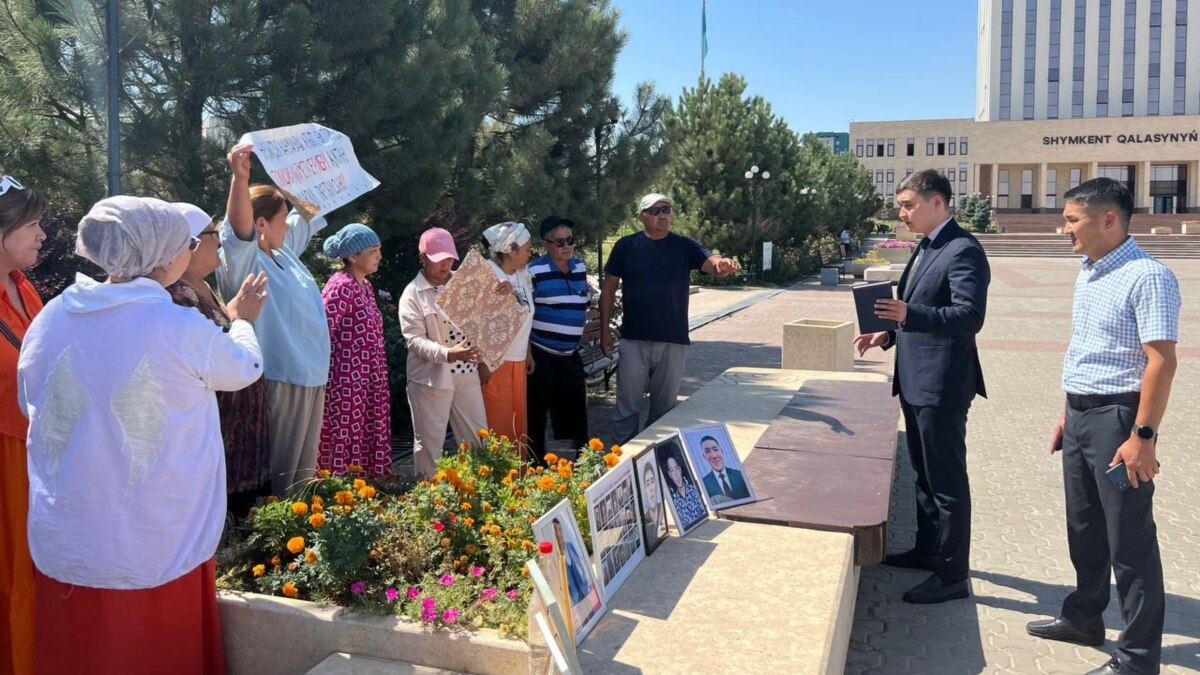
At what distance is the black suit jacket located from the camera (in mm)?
3947

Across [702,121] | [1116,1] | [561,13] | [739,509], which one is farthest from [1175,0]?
[739,509]

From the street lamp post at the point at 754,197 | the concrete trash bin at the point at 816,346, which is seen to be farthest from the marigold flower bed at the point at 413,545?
the street lamp post at the point at 754,197

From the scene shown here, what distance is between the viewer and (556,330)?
566 cm

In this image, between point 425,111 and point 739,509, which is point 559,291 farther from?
point 739,509

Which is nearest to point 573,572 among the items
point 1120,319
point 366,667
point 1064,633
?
point 366,667

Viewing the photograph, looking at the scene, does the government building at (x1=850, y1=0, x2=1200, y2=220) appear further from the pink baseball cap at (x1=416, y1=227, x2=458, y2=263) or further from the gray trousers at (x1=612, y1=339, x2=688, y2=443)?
the pink baseball cap at (x1=416, y1=227, x2=458, y2=263)

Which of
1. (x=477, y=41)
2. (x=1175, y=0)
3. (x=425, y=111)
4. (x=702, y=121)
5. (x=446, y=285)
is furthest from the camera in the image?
(x=1175, y=0)

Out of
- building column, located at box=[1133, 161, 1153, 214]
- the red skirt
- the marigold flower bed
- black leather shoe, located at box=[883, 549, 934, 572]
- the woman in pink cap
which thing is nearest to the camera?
the red skirt

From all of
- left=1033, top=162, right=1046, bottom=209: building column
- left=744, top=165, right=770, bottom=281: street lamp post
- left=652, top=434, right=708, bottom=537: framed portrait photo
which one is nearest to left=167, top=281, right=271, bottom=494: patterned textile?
left=652, top=434, right=708, bottom=537: framed portrait photo

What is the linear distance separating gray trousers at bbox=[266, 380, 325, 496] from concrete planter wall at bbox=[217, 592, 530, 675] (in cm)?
92

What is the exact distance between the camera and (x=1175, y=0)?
76.1 metres

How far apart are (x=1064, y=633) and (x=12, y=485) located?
3.98 meters

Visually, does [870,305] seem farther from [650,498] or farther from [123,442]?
[123,442]

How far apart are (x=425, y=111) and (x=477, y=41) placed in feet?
5.19
